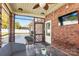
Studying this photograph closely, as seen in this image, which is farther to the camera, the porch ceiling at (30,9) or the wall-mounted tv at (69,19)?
the porch ceiling at (30,9)

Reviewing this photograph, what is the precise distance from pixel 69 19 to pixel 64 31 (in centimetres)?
24

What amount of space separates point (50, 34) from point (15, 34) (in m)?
0.70

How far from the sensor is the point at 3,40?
6.66 ft

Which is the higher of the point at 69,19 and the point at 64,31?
the point at 69,19

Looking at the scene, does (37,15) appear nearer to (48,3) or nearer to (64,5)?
(48,3)

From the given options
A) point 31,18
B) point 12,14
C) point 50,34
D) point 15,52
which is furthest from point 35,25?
point 15,52

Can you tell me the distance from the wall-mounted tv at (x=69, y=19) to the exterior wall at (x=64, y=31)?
0.06 m

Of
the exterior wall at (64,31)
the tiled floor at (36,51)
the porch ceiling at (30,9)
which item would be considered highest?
the porch ceiling at (30,9)

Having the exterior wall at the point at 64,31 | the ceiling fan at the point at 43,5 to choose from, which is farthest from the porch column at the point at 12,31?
the exterior wall at the point at 64,31

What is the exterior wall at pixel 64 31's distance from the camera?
74.3 inches

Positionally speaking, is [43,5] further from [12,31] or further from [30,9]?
[12,31]

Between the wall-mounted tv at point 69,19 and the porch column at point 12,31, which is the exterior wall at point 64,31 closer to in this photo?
the wall-mounted tv at point 69,19

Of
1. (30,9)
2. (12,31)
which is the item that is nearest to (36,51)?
(12,31)

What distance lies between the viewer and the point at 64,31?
200 centimetres
